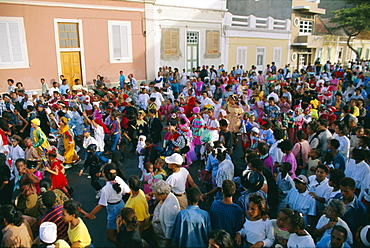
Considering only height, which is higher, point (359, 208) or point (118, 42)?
point (118, 42)

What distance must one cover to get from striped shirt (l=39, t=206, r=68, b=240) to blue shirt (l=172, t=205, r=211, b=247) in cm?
141

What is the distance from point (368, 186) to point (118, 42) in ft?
46.5

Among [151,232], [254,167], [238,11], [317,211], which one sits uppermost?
[238,11]

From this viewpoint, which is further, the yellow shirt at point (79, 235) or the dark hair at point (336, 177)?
the dark hair at point (336, 177)

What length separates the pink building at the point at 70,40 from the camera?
525 inches

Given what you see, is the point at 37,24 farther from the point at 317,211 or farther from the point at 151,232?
the point at 317,211

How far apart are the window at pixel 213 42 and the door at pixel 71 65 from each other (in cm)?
900

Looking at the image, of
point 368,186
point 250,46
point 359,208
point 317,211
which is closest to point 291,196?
point 317,211

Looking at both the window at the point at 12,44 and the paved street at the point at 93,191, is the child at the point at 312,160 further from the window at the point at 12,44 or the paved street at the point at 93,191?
the window at the point at 12,44

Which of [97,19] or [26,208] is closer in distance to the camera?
[26,208]

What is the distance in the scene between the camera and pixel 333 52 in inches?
1344

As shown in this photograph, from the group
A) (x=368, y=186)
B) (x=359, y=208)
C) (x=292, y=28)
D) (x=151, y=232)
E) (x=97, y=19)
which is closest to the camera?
(x=359, y=208)

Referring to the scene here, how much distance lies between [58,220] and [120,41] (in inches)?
543

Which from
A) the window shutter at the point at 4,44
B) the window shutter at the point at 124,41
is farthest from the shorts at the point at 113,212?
the window shutter at the point at 124,41
